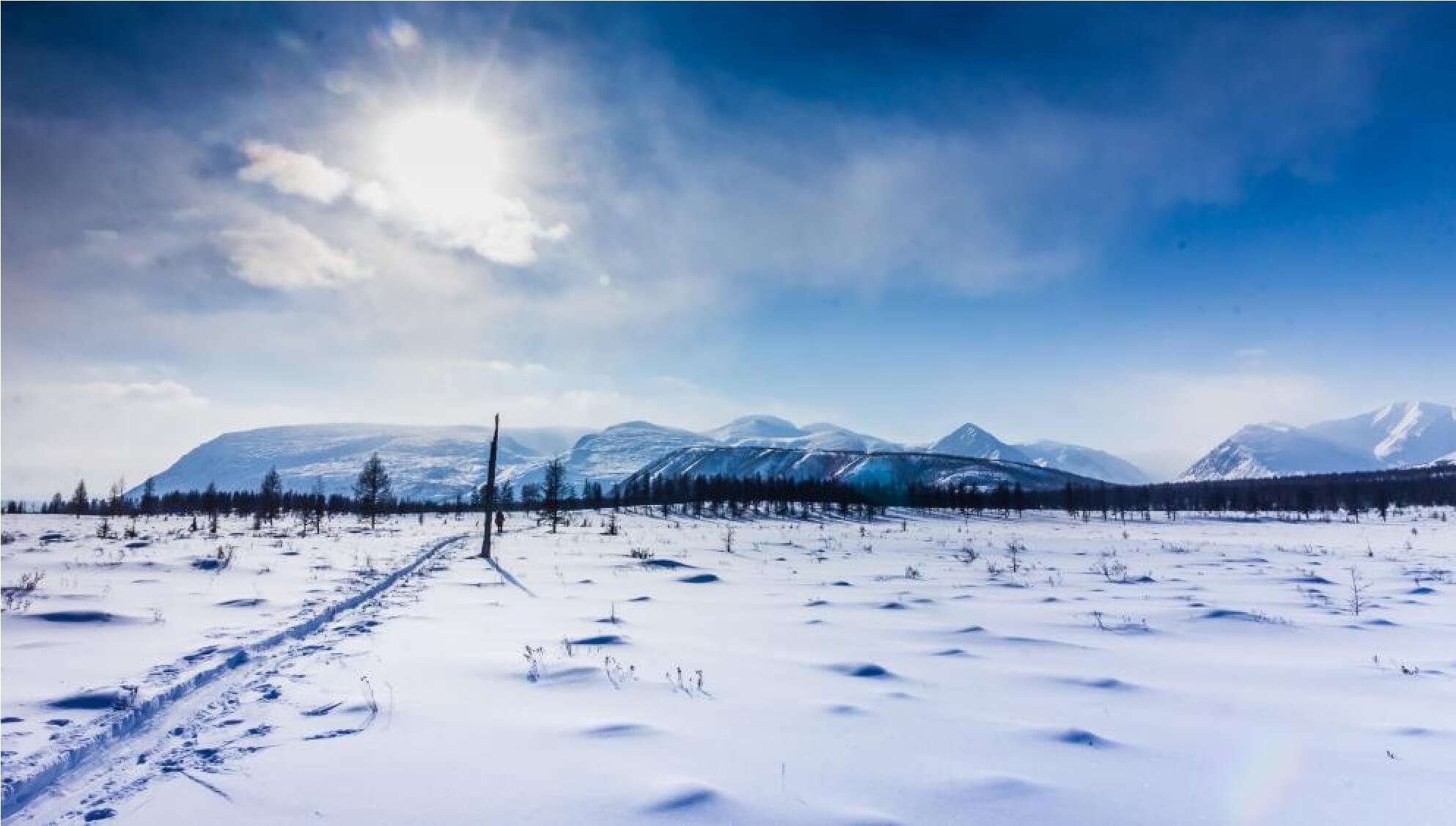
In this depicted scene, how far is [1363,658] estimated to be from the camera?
771cm

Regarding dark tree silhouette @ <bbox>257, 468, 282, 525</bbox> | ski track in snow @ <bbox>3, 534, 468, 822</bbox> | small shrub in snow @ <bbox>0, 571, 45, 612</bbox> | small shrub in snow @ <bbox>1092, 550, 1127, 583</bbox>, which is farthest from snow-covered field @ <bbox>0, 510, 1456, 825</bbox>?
dark tree silhouette @ <bbox>257, 468, 282, 525</bbox>

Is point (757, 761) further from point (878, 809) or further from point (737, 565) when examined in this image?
point (737, 565)

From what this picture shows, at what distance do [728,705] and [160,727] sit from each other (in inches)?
183

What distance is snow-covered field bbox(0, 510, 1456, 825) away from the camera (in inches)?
156

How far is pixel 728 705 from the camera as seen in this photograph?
5.90 meters

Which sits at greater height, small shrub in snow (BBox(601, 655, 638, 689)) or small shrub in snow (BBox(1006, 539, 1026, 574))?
small shrub in snow (BBox(601, 655, 638, 689))

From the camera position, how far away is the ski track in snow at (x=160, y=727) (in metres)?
4.16

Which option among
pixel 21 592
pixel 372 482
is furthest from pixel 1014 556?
pixel 372 482

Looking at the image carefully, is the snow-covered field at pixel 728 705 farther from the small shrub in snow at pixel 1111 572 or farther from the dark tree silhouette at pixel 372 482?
the dark tree silhouette at pixel 372 482

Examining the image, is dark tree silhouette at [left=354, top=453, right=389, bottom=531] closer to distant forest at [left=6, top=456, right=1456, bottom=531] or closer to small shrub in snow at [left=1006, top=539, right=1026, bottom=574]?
distant forest at [left=6, top=456, right=1456, bottom=531]

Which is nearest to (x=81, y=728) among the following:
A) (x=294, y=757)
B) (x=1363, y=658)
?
(x=294, y=757)

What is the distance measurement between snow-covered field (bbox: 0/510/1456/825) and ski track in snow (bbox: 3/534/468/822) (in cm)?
3

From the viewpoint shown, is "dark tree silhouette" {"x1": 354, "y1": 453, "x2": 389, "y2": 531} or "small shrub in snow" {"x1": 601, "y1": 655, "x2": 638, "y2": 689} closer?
"small shrub in snow" {"x1": 601, "y1": 655, "x2": 638, "y2": 689}

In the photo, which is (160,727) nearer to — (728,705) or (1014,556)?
(728,705)
